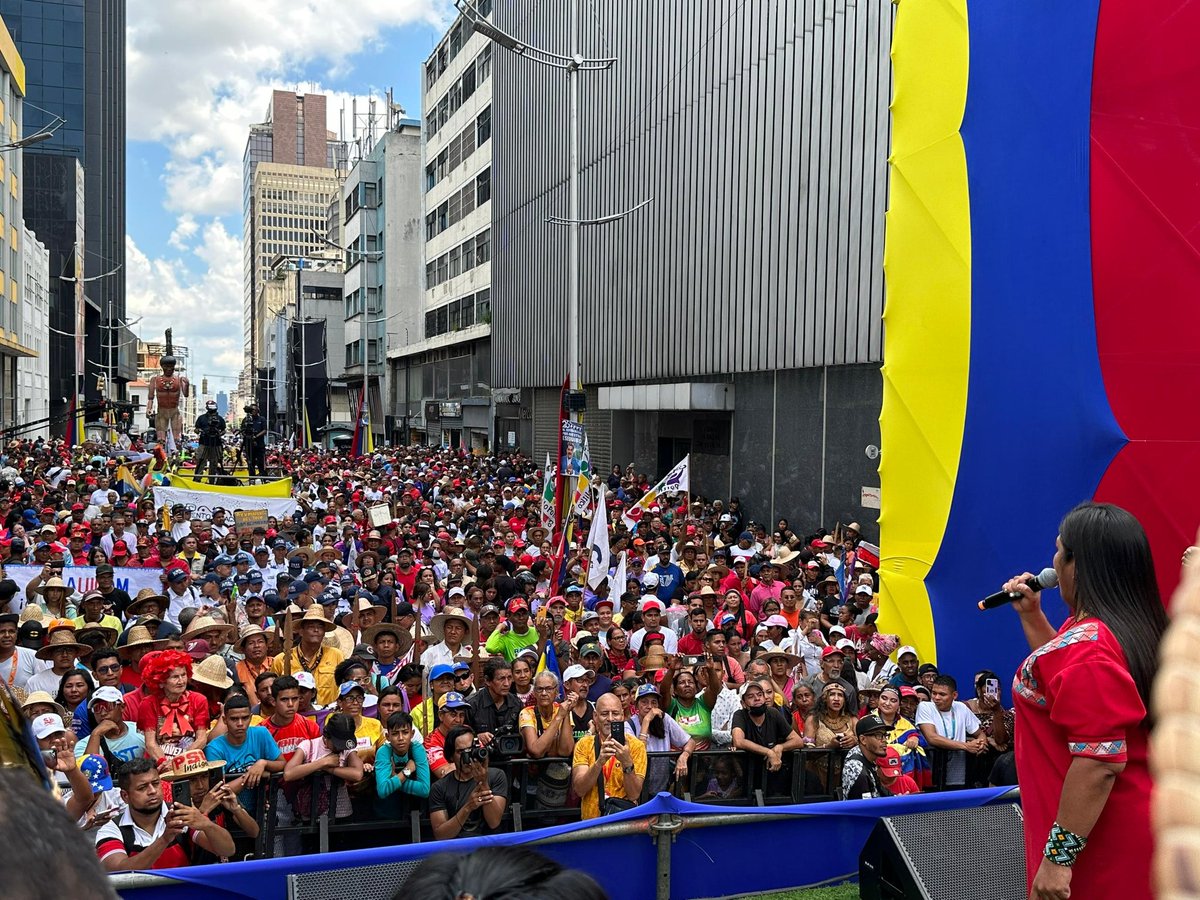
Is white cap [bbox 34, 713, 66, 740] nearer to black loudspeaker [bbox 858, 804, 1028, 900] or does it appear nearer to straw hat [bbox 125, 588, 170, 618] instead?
black loudspeaker [bbox 858, 804, 1028, 900]

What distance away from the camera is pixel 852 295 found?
63.6ft

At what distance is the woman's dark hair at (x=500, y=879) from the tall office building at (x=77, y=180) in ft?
185

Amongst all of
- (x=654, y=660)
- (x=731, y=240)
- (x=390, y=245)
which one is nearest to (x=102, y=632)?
(x=654, y=660)

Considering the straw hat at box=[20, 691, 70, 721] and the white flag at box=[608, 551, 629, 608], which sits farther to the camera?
the white flag at box=[608, 551, 629, 608]

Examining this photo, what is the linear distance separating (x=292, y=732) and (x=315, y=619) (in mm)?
2116

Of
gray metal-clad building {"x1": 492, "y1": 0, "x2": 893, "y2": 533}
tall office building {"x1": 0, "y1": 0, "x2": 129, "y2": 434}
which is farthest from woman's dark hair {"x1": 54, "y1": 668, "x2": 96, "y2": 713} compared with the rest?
tall office building {"x1": 0, "y1": 0, "x2": 129, "y2": 434}

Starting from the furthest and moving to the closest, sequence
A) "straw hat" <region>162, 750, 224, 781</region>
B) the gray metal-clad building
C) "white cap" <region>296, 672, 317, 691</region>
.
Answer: the gray metal-clad building → "white cap" <region>296, 672, 317, 691</region> → "straw hat" <region>162, 750, 224, 781</region>

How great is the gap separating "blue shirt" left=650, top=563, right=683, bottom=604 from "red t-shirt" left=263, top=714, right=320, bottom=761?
6.76 metres

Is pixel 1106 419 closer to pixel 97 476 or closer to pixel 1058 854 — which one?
pixel 1058 854

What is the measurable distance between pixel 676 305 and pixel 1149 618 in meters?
24.6

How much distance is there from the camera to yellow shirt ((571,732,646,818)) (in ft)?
22.2

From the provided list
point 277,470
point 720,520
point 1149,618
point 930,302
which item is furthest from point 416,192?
point 1149,618

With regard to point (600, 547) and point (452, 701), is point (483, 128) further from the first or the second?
point (452, 701)

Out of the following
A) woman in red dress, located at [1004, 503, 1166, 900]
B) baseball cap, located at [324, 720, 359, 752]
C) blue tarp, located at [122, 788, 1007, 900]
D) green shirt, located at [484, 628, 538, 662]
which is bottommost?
blue tarp, located at [122, 788, 1007, 900]
